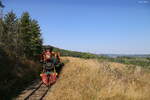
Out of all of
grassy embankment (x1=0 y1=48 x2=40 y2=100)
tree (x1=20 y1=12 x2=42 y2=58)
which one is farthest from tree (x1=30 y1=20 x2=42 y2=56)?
grassy embankment (x1=0 y1=48 x2=40 y2=100)

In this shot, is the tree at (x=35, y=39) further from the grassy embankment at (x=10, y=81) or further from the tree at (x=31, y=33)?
the grassy embankment at (x=10, y=81)

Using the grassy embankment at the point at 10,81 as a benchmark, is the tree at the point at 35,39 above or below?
above

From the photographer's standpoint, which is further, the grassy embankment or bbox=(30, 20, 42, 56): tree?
bbox=(30, 20, 42, 56): tree

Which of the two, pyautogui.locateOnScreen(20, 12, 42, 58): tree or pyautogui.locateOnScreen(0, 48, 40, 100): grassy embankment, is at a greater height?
pyautogui.locateOnScreen(20, 12, 42, 58): tree

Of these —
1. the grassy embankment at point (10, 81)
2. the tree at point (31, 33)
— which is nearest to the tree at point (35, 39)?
the tree at point (31, 33)

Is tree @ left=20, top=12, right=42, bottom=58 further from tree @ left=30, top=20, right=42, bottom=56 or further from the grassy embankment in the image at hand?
the grassy embankment

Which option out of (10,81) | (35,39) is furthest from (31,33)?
(10,81)

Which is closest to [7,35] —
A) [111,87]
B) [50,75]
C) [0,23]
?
[0,23]

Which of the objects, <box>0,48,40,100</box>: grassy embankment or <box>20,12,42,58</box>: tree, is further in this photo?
<box>20,12,42,58</box>: tree

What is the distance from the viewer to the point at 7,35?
30375 mm

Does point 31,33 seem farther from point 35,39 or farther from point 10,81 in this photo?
point 10,81

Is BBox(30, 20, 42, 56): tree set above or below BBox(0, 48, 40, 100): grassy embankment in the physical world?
above

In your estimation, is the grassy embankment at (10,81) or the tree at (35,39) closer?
the grassy embankment at (10,81)

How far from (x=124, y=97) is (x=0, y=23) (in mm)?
27750
